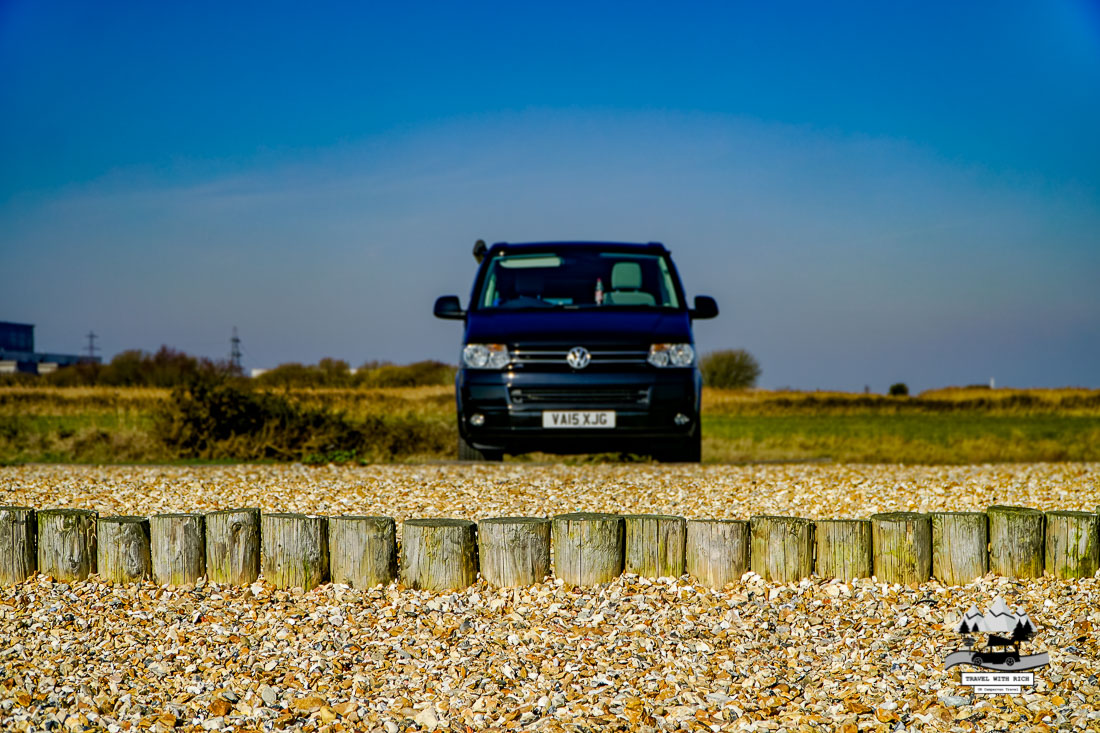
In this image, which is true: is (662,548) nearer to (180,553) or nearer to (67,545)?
(180,553)

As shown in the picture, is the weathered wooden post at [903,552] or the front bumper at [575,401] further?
the front bumper at [575,401]

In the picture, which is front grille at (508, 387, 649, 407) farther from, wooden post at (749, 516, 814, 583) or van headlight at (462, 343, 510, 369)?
wooden post at (749, 516, 814, 583)

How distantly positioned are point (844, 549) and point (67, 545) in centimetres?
378

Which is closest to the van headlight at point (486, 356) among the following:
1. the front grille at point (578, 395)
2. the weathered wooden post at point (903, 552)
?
the front grille at point (578, 395)

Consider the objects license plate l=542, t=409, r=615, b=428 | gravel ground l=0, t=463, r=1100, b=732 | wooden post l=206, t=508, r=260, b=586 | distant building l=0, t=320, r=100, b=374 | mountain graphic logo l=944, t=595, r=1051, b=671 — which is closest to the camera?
gravel ground l=0, t=463, r=1100, b=732

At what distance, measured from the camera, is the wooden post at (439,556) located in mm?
4316

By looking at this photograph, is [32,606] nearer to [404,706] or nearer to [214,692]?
[214,692]

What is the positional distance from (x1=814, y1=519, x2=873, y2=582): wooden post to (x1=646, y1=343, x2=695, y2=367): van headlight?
140 inches

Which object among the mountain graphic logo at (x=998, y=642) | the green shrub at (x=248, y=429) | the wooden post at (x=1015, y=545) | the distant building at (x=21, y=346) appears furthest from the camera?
the distant building at (x=21, y=346)

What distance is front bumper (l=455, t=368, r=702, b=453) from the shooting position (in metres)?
7.73

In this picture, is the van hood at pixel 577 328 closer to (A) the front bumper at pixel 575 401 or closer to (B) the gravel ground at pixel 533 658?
(A) the front bumper at pixel 575 401

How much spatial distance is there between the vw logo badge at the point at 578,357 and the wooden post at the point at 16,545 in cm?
416

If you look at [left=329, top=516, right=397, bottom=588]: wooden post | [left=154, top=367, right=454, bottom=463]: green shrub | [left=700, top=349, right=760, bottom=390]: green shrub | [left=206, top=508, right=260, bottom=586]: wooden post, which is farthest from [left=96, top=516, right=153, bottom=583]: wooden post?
[left=700, top=349, right=760, bottom=390]: green shrub

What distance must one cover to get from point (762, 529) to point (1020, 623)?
1164mm
